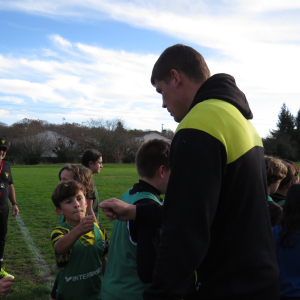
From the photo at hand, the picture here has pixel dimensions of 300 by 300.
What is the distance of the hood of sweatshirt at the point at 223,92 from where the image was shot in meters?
1.43

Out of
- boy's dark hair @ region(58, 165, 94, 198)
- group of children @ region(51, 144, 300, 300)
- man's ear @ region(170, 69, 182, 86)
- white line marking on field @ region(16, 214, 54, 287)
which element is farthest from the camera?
white line marking on field @ region(16, 214, 54, 287)

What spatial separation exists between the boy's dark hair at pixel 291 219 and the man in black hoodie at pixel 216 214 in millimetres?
1115

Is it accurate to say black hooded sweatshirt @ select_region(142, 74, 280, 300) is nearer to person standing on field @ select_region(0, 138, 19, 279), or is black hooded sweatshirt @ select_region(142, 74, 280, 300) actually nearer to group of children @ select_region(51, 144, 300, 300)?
group of children @ select_region(51, 144, 300, 300)

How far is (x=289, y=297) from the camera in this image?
2316 mm

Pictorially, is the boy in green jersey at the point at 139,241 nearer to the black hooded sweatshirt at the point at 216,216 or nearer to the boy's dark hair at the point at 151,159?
the boy's dark hair at the point at 151,159

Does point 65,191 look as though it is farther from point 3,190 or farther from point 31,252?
point 31,252

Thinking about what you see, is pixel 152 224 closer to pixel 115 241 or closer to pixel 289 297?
pixel 115 241

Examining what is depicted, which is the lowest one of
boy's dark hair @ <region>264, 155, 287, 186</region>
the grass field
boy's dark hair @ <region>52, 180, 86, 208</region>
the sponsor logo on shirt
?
the grass field

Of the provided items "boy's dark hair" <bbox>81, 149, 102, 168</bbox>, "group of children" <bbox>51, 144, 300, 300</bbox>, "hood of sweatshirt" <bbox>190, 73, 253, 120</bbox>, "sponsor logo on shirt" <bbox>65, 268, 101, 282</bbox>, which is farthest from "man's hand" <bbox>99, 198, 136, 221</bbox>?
"boy's dark hair" <bbox>81, 149, 102, 168</bbox>

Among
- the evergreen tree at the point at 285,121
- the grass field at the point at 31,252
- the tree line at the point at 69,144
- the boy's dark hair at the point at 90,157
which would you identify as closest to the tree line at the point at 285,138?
the evergreen tree at the point at 285,121

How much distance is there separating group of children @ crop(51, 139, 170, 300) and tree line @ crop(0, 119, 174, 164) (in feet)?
163

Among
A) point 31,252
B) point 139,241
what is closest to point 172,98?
point 139,241

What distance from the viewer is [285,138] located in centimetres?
5562

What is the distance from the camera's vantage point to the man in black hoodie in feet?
3.85
